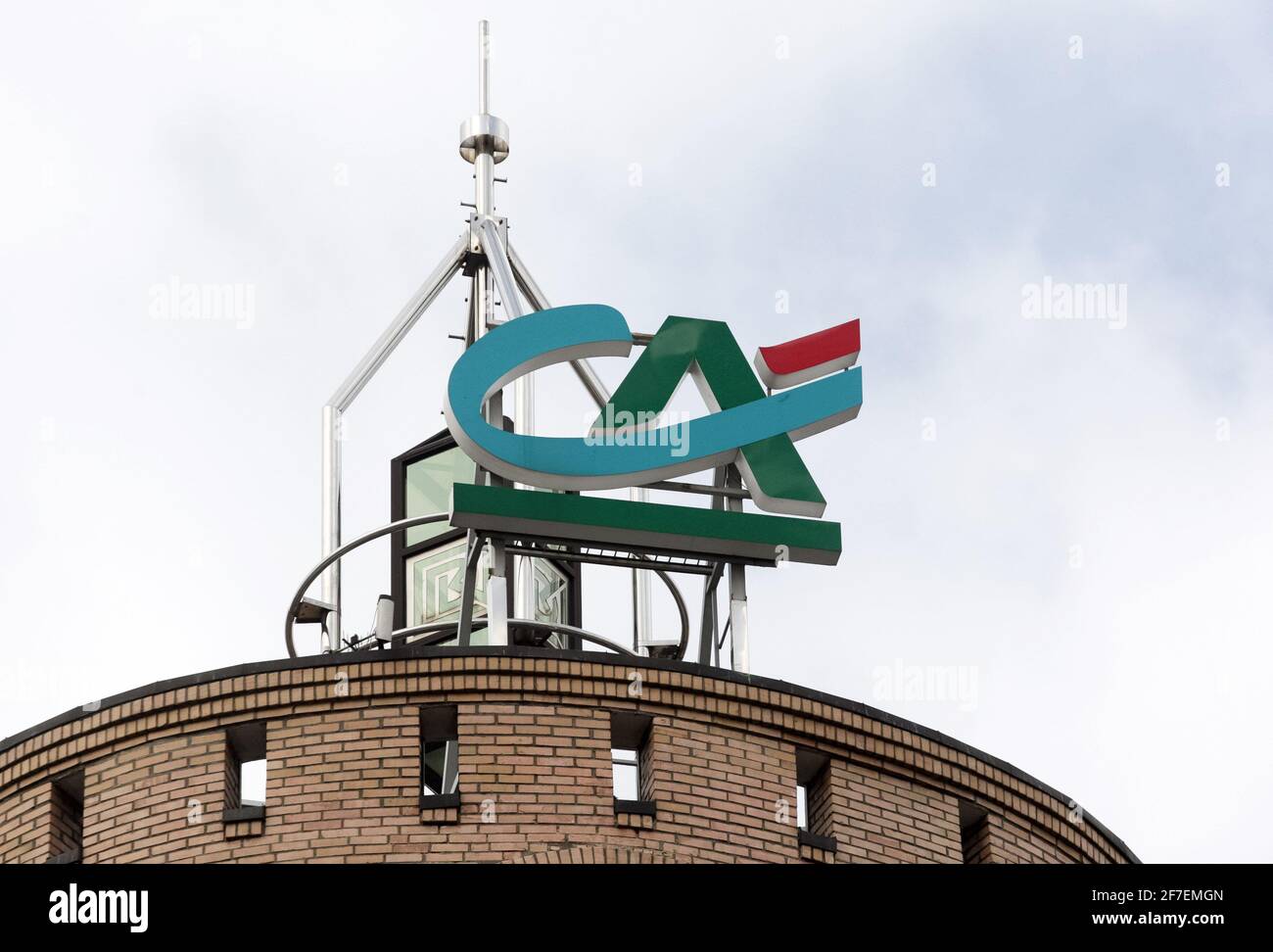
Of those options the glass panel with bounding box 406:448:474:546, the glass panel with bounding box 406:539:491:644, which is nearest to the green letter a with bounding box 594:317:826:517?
the glass panel with bounding box 406:539:491:644

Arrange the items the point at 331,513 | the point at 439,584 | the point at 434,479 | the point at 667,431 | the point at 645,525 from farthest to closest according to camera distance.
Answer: the point at 434,479 → the point at 439,584 → the point at 331,513 → the point at 667,431 → the point at 645,525

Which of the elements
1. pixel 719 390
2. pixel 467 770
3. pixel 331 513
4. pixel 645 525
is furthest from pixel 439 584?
pixel 467 770

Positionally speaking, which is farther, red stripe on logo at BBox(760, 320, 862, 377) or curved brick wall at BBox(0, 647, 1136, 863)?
red stripe on logo at BBox(760, 320, 862, 377)

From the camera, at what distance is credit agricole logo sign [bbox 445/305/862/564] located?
86.9 ft

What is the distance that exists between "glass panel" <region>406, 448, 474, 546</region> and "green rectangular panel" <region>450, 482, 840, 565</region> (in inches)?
217

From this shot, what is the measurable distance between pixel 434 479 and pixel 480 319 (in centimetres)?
208

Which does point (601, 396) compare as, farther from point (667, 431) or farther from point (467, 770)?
point (467, 770)

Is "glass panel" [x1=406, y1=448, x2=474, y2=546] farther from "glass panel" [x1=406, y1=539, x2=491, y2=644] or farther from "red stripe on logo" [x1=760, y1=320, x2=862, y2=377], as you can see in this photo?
"red stripe on logo" [x1=760, y1=320, x2=862, y2=377]

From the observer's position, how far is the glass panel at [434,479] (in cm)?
3209

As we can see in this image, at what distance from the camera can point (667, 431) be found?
1073 inches
